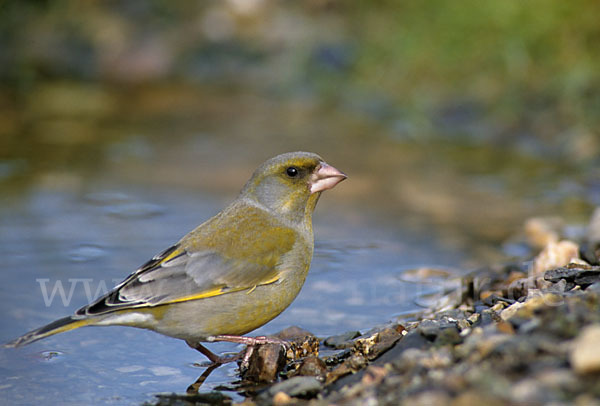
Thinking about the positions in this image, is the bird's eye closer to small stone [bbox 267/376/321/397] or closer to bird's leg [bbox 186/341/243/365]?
bird's leg [bbox 186/341/243/365]

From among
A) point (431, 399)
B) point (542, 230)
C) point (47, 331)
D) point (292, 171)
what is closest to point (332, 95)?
point (542, 230)

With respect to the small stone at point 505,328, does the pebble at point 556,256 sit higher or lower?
higher

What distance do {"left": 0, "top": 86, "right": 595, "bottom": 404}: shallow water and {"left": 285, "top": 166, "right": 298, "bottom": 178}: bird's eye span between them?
89cm

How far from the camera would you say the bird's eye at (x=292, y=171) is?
15.6ft

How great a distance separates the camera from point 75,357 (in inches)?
175

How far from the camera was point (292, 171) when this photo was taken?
475 centimetres

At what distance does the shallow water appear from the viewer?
4.49 metres

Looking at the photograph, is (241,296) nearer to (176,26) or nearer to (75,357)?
(75,357)

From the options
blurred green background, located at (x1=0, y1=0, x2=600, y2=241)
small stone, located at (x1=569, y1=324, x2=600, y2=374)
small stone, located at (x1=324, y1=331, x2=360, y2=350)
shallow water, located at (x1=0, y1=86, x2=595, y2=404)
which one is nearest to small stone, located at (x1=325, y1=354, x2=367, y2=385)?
small stone, located at (x1=324, y1=331, x2=360, y2=350)

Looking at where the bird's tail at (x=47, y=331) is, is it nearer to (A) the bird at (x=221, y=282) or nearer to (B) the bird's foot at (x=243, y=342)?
(A) the bird at (x=221, y=282)

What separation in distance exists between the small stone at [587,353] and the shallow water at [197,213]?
187cm

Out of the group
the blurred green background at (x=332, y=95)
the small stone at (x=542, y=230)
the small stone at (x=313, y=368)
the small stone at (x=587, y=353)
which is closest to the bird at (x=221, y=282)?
the small stone at (x=313, y=368)

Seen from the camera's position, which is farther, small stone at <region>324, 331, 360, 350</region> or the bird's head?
the bird's head

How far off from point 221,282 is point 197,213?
275 centimetres
